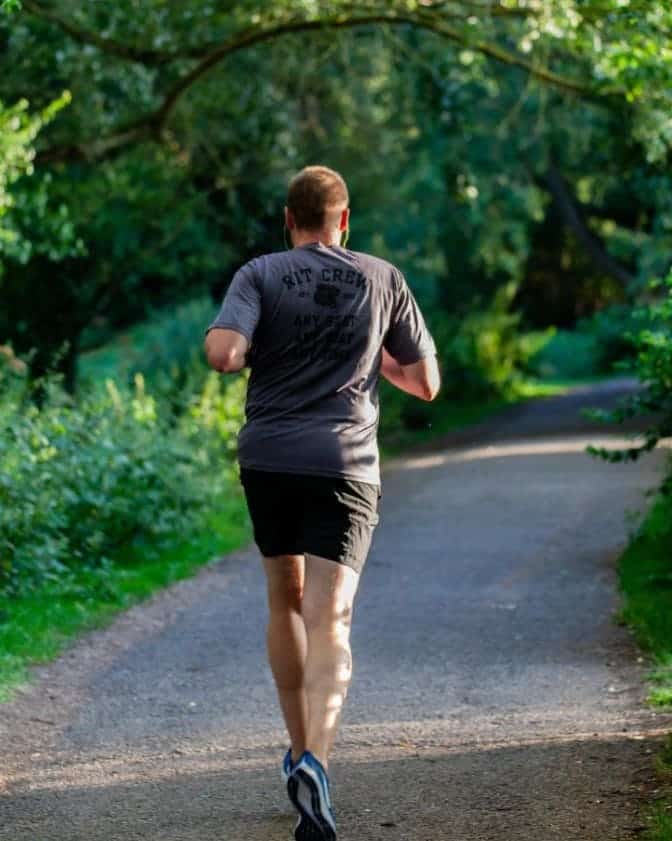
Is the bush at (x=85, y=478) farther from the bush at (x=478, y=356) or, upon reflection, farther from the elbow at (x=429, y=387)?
the bush at (x=478, y=356)

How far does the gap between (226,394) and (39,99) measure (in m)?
4.03

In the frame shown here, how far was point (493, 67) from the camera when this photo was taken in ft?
77.7

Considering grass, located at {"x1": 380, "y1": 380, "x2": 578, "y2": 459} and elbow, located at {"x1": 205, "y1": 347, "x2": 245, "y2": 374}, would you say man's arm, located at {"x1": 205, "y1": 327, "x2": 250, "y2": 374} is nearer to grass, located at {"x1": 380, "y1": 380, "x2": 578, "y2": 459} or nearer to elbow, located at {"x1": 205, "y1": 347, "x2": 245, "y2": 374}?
elbow, located at {"x1": 205, "y1": 347, "x2": 245, "y2": 374}

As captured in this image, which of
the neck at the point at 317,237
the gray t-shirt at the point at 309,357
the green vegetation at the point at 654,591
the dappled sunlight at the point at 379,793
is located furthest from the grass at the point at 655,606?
the neck at the point at 317,237

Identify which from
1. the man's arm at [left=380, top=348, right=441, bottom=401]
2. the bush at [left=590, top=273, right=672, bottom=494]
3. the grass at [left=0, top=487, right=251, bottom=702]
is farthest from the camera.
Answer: the bush at [left=590, top=273, right=672, bottom=494]

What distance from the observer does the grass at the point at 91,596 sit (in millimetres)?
8249

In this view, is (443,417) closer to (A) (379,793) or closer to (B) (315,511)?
(A) (379,793)

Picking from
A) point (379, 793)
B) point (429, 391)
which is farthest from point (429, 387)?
point (379, 793)

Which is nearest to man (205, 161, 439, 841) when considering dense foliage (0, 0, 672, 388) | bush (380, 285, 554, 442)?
dense foliage (0, 0, 672, 388)

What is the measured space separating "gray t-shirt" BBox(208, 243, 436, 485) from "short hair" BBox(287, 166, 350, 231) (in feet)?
0.28

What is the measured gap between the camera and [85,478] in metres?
11.2

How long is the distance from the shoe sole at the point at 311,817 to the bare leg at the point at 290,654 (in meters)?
0.45

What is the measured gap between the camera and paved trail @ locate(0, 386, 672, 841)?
5188 millimetres

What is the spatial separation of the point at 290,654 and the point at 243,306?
1188mm
